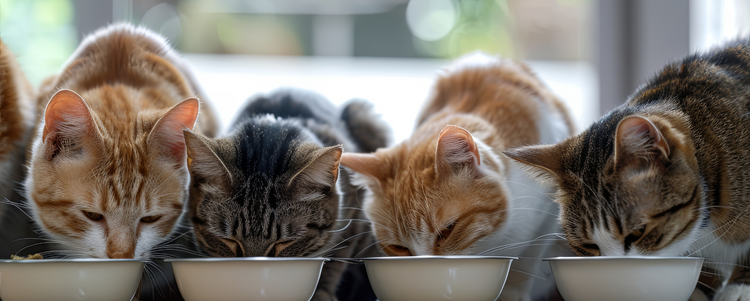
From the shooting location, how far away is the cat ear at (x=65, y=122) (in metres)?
1.17

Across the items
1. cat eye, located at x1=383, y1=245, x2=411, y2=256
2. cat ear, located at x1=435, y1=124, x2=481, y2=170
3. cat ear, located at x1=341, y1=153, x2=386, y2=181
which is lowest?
cat eye, located at x1=383, y1=245, x2=411, y2=256

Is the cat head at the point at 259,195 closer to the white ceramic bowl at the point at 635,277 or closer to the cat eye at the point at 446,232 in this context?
the cat eye at the point at 446,232

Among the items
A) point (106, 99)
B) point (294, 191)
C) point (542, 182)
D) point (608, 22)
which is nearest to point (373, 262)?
point (294, 191)

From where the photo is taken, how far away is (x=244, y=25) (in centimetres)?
253

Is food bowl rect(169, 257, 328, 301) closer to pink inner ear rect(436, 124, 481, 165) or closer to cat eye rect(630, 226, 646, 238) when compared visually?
pink inner ear rect(436, 124, 481, 165)

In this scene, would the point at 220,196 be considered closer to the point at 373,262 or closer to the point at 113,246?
the point at 113,246

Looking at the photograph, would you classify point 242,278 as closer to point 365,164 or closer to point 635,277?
point 365,164

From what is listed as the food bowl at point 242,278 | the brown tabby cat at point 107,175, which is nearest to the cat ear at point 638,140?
the food bowl at point 242,278

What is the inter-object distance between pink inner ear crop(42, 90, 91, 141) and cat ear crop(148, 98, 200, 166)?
148 mm

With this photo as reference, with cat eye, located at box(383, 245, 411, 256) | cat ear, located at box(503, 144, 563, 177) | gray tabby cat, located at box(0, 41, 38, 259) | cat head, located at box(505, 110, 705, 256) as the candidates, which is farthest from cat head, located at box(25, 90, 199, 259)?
cat head, located at box(505, 110, 705, 256)

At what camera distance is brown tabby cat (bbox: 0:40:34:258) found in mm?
1388

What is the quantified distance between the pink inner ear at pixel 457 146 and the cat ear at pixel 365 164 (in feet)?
0.68

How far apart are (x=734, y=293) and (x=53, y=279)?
133 cm

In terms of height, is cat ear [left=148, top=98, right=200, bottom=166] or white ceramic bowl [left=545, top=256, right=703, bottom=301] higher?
cat ear [left=148, top=98, right=200, bottom=166]
